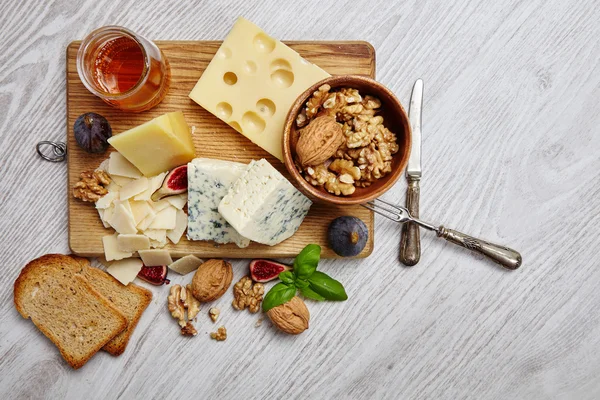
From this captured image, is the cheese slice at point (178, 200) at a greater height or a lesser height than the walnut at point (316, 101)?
lesser

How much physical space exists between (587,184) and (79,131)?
1.67 meters

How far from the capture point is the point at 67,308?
1649 mm

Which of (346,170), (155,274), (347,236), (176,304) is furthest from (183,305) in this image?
(346,170)

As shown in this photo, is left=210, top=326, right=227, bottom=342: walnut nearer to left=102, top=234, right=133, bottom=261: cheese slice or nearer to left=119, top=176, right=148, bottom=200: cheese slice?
left=102, top=234, right=133, bottom=261: cheese slice

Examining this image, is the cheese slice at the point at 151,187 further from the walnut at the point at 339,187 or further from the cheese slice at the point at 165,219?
the walnut at the point at 339,187

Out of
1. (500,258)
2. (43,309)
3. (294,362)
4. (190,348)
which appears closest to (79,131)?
(43,309)

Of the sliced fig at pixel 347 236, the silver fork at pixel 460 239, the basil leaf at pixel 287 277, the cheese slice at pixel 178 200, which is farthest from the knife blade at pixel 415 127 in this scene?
the cheese slice at pixel 178 200

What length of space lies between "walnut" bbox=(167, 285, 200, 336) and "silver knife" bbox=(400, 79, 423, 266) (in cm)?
73

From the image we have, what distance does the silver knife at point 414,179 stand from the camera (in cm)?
160

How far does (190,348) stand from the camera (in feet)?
5.55

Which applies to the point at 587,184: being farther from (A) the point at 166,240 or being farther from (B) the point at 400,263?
(A) the point at 166,240

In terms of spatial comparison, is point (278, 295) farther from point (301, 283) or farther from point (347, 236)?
point (347, 236)

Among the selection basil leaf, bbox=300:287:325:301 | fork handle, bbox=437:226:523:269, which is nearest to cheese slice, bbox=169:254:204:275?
basil leaf, bbox=300:287:325:301

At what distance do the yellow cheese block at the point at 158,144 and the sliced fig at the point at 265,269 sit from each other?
0.41 m
